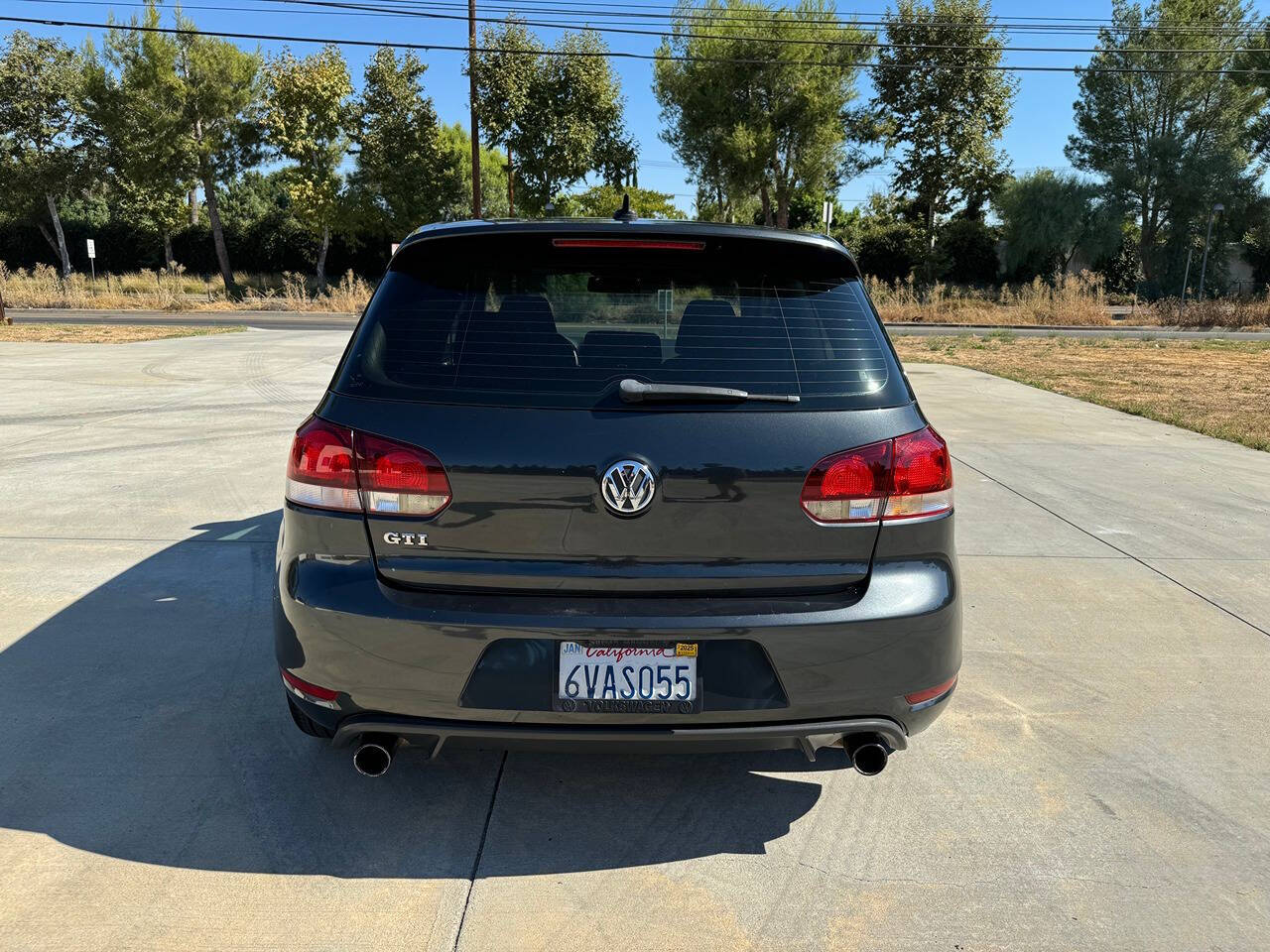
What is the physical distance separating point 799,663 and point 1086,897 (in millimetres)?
1000

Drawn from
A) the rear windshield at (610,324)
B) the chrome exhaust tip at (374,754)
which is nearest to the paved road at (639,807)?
→ the chrome exhaust tip at (374,754)

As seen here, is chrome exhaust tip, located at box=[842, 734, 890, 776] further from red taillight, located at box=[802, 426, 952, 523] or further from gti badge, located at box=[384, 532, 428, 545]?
gti badge, located at box=[384, 532, 428, 545]

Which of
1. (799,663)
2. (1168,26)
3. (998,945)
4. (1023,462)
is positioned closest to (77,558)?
(799,663)

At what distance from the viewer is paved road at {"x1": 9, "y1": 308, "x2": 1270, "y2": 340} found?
24819 millimetres

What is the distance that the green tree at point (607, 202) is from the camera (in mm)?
39431

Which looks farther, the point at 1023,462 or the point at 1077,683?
the point at 1023,462

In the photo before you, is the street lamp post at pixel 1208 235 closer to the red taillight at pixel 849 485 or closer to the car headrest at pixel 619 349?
the red taillight at pixel 849 485

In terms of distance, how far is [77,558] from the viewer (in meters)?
5.07

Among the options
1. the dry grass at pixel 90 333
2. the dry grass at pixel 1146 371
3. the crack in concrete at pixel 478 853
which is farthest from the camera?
the dry grass at pixel 90 333

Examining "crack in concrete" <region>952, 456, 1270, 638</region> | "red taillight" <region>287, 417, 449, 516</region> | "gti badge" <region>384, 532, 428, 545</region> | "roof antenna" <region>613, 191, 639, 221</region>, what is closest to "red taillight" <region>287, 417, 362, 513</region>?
"red taillight" <region>287, 417, 449, 516</region>

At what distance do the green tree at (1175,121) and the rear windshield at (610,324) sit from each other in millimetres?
41773

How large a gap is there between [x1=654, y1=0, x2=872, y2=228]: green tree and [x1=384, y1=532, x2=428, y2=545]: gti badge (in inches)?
1440

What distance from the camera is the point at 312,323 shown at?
2597 cm

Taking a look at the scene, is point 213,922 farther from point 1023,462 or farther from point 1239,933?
point 1023,462
